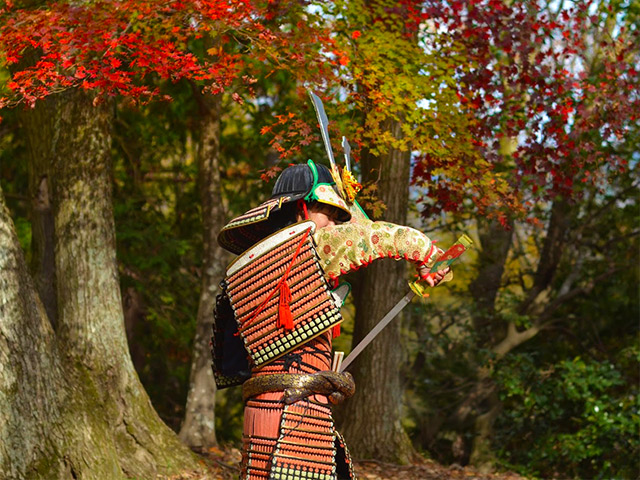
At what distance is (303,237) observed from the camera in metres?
3.54

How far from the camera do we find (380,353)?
7434 millimetres

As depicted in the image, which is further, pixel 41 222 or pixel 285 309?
pixel 41 222

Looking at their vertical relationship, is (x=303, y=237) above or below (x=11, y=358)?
above

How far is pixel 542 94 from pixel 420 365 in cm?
513

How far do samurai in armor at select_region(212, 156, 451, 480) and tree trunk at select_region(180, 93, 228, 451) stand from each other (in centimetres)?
408

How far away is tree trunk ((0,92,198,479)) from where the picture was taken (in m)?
4.92

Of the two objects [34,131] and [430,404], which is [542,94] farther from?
[430,404]

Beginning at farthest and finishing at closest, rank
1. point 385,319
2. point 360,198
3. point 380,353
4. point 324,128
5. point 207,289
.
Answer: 1. point 207,289
2. point 380,353
3. point 360,198
4. point 324,128
5. point 385,319

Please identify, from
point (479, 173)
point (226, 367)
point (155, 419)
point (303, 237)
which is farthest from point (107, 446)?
point (479, 173)

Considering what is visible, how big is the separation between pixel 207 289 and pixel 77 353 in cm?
209

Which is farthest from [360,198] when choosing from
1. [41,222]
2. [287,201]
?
[287,201]

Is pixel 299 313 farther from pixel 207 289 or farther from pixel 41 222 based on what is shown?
pixel 207 289

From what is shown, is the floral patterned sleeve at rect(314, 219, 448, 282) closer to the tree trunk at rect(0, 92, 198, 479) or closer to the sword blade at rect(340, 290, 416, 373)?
the sword blade at rect(340, 290, 416, 373)

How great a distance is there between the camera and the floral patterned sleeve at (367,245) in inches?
136
